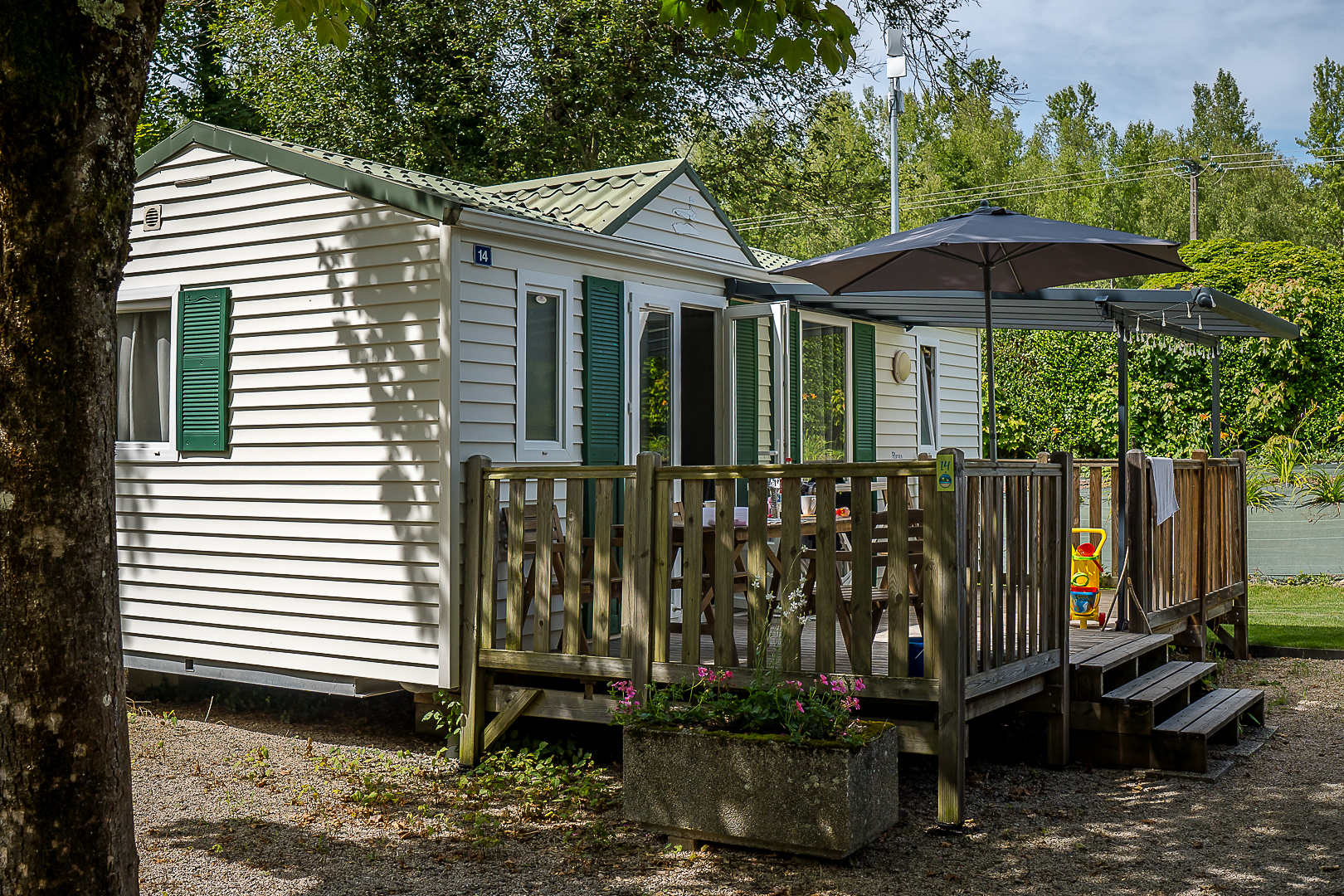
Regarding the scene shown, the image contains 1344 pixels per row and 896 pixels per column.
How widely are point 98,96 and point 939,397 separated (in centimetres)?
847

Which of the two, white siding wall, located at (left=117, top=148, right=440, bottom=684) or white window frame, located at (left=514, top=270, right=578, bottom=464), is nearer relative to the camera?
white siding wall, located at (left=117, top=148, right=440, bottom=684)

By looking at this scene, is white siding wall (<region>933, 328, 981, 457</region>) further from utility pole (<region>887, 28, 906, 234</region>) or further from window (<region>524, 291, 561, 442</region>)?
window (<region>524, 291, 561, 442</region>)

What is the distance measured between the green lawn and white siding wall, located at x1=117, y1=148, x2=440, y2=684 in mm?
6753

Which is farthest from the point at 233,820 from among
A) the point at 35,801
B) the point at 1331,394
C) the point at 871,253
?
the point at 1331,394

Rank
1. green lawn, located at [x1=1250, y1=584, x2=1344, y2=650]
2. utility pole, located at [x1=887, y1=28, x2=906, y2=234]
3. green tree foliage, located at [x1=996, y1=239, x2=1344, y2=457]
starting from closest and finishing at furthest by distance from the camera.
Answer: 1. green lawn, located at [x1=1250, y1=584, x2=1344, y2=650]
2. green tree foliage, located at [x1=996, y1=239, x2=1344, y2=457]
3. utility pole, located at [x1=887, y1=28, x2=906, y2=234]

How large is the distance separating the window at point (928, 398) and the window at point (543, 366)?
462cm

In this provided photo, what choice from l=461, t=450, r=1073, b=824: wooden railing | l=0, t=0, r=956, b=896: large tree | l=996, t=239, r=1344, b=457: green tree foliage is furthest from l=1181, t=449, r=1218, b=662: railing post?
l=0, t=0, r=956, b=896: large tree

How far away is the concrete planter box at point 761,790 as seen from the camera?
4223 mm

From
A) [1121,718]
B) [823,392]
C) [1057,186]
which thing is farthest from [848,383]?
[1057,186]

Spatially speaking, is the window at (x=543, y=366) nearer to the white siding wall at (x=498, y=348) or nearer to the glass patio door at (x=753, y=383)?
the white siding wall at (x=498, y=348)

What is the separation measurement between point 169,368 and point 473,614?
8.62 ft

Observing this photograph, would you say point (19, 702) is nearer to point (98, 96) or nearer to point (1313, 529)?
point (98, 96)

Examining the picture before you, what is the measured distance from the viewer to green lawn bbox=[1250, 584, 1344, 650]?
927 cm

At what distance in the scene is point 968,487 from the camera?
492 centimetres
